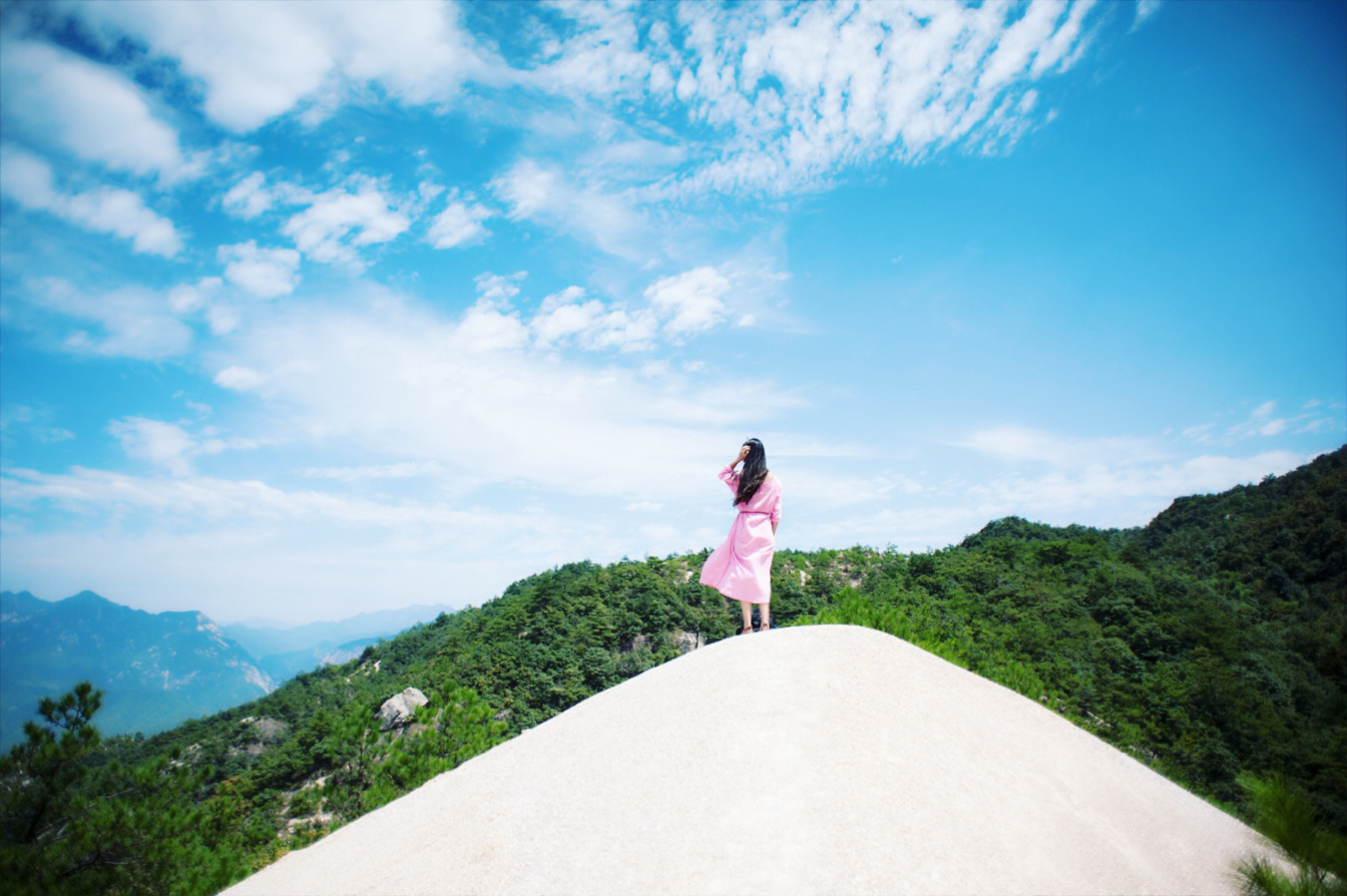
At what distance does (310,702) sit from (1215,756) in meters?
63.8

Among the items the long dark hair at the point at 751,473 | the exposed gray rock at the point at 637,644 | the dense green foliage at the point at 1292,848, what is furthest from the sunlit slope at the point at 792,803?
the exposed gray rock at the point at 637,644

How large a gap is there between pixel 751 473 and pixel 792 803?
4278 mm

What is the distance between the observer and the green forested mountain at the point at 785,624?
923 centimetres

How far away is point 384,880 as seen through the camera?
4.21 meters

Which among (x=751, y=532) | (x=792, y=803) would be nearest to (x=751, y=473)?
(x=751, y=532)

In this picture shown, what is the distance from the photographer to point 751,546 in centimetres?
748

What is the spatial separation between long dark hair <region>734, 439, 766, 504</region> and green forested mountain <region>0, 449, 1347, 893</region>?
465 cm

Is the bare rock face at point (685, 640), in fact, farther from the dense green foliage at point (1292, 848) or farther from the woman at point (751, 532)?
the dense green foliage at point (1292, 848)

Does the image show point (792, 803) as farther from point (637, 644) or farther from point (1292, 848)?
point (637, 644)

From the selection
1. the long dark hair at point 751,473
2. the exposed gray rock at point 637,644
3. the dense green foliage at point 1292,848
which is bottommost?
the exposed gray rock at point 637,644

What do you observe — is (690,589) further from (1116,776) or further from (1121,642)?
(1116,776)

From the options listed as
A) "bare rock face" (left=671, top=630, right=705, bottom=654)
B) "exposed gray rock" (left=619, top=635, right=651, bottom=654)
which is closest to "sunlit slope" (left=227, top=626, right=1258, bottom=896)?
"exposed gray rock" (left=619, top=635, right=651, bottom=654)

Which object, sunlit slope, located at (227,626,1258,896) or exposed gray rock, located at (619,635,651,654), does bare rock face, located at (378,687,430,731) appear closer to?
exposed gray rock, located at (619,635,651,654)

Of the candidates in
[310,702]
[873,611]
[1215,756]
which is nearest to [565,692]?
[873,611]
